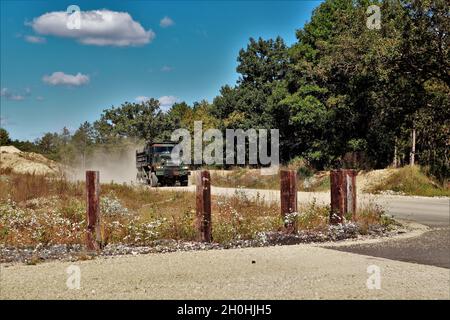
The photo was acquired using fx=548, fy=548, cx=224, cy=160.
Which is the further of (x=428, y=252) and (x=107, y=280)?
(x=428, y=252)

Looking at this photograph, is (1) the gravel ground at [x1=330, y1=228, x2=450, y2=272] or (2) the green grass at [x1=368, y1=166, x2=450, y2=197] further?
(2) the green grass at [x1=368, y1=166, x2=450, y2=197]

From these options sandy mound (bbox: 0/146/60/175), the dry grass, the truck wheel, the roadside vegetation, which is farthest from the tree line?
the roadside vegetation

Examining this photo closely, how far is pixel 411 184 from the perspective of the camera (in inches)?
1030

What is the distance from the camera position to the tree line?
24531 millimetres

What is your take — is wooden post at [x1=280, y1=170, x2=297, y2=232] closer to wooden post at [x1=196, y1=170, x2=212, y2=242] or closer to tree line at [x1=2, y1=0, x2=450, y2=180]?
wooden post at [x1=196, y1=170, x2=212, y2=242]

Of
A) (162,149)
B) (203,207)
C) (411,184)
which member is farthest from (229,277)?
(162,149)

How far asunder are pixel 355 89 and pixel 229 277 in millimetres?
28350

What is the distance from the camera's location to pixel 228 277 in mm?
7043

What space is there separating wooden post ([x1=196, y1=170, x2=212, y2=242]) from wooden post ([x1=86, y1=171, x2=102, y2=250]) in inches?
71.8

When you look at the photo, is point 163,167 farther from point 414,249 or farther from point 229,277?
point 229,277

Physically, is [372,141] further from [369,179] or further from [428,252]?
[428,252]
